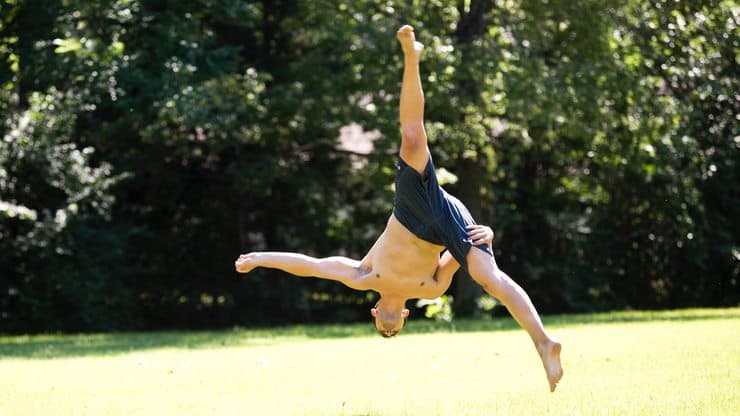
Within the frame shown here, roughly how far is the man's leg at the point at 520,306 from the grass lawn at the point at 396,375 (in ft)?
1.36

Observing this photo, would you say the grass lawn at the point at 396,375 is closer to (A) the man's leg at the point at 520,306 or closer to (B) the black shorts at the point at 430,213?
(A) the man's leg at the point at 520,306

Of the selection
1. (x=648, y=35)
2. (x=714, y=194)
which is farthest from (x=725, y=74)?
(x=714, y=194)

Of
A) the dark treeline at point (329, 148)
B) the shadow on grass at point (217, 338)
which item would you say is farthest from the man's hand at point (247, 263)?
the dark treeline at point (329, 148)

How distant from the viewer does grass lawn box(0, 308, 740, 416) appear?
8.07 meters

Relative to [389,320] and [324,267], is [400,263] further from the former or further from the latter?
[324,267]

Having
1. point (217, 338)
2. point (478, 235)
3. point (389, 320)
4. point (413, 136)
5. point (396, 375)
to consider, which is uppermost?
point (413, 136)

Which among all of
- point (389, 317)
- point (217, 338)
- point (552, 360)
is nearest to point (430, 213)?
point (389, 317)

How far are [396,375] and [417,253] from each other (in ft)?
8.07

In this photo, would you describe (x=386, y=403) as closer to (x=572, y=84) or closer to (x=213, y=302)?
(x=572, y=84)

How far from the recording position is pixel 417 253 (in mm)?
8148

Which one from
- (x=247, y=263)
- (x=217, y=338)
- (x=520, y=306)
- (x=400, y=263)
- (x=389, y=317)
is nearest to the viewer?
(x=520, y=306)

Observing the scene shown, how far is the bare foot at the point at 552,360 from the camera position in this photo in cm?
718

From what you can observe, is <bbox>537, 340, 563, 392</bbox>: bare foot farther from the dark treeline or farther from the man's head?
the dark treeline

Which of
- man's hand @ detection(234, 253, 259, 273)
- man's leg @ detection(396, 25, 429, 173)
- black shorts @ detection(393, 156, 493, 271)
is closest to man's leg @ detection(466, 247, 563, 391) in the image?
black shorts @ detection(393, 156, 493, 271)
